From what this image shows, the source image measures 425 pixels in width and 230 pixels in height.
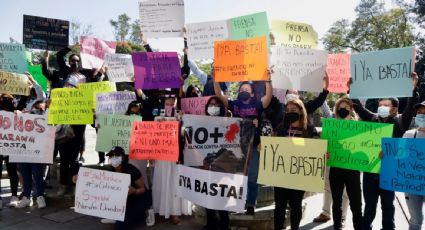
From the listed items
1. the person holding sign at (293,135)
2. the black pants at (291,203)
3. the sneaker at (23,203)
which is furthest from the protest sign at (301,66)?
the sneaker at (23,203)

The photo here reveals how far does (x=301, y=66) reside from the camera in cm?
473

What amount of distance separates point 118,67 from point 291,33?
350 centimetres

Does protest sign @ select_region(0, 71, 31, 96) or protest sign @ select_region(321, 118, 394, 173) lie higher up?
protest sign @ select_region(0, 71, 31, 96)

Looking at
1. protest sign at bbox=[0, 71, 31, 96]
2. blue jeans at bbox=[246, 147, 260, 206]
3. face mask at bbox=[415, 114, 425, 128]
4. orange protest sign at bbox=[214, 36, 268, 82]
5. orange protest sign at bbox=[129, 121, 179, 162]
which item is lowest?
blue jeans at bbox=[246, 147, 260, 206]

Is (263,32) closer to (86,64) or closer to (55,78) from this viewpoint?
(86,64)

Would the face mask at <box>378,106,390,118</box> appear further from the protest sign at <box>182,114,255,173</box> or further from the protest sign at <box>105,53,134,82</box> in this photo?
the protest sign at <box>105,53,134,82</box>

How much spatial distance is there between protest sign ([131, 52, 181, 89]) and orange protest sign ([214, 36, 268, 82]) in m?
0.76

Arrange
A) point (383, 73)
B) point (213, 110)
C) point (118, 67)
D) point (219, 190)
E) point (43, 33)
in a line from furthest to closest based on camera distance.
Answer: point (43, 33) < point (118, 67) < point (213, 110) < point (219, 190) < point (383, 73)

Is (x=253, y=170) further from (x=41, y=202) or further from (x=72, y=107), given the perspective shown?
(x=41, y=202)

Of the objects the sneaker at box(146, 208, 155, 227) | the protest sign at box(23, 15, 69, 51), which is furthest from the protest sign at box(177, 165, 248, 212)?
the protest sign at box(23, 15, 69, 51)

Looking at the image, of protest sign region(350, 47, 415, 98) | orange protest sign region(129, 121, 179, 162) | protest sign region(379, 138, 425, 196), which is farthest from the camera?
orange protest sign region(129, 121, 179, 162)

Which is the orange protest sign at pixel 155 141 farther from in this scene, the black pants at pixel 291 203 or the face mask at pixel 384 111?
the face mask at pixel 384 111

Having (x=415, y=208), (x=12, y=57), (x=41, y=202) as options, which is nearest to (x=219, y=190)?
(x=415, y=208)

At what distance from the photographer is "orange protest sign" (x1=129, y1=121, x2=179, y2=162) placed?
4977 millimetres
